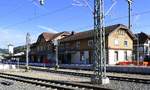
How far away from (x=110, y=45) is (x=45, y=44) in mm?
29114

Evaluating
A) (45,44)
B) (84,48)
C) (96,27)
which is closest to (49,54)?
(45,44)

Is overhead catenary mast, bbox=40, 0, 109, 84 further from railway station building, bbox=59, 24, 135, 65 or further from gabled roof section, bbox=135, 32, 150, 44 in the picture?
gabled roof section, bbox=135, 32, 150, 44

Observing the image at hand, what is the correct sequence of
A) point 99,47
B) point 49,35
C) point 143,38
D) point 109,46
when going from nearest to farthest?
point 99,47 < point 109,46 < point 143,38 < point 49,35

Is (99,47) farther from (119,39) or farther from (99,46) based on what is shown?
(119,39)

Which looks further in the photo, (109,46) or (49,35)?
(49,35)

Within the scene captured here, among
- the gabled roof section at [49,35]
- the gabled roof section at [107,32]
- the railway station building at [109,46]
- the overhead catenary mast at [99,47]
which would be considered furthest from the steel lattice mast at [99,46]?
the gabled roof section at [49,35]

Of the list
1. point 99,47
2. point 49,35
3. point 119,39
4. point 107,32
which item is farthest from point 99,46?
point 49,35

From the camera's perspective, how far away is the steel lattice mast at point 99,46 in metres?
24.6

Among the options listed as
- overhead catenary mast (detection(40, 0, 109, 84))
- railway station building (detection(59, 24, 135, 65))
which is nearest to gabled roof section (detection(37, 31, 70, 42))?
railway station building (detection(59, 24, 135, 65))

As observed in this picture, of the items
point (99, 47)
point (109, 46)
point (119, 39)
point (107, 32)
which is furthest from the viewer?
point (119, 39)

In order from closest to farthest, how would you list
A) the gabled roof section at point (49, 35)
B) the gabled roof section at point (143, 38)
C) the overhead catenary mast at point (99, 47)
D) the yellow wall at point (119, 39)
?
the overhead catenary mast at point (99, 47)
the yellow wall at point (119, 39)
the gabled roof section at point (143, 38)
the gabled roof section at point (49, 35)

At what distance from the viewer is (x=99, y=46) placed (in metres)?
24.8

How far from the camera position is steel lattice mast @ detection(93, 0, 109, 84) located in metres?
24.6

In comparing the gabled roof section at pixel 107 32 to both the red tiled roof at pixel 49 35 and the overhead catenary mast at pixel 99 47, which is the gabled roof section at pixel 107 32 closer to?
the red tiled roof at pixel 49 35
